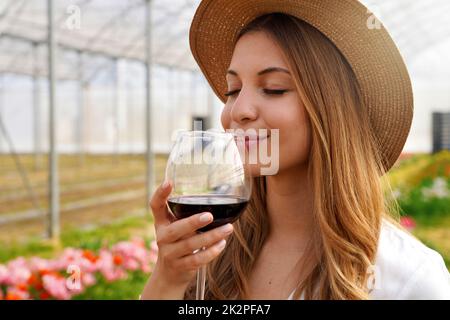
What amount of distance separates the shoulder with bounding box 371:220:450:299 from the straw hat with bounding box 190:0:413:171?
0.34 m

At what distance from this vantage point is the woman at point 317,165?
113 centimetres

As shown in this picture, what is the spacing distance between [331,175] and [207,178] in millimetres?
331

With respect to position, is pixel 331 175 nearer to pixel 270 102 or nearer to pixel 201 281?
pixel 270 102

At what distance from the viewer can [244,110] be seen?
3.72 feet

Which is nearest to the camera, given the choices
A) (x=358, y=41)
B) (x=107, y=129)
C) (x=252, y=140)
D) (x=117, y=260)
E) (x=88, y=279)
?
(x=252, y=140)

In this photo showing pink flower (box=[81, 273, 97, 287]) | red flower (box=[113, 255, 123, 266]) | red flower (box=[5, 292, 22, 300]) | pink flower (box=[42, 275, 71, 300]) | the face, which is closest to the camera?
the face

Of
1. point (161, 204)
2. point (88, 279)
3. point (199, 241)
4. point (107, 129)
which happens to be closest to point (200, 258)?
point (199, 241)

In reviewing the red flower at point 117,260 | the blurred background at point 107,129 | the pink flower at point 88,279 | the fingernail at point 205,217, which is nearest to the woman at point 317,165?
the fingernail at point 205,217

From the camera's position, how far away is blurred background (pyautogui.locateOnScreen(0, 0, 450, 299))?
2.56 metres

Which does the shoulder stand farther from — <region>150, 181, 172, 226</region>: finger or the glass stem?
<region>150, 181, 172, 226</region>: finger

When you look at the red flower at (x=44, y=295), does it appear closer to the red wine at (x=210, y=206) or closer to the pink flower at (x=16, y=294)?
the pink flower at (x=16, y=294)

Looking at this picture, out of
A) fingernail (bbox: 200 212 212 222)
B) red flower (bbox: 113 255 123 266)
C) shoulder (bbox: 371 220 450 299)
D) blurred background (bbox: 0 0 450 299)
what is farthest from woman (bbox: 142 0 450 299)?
red flower (bbox: 113 255 123 266)
